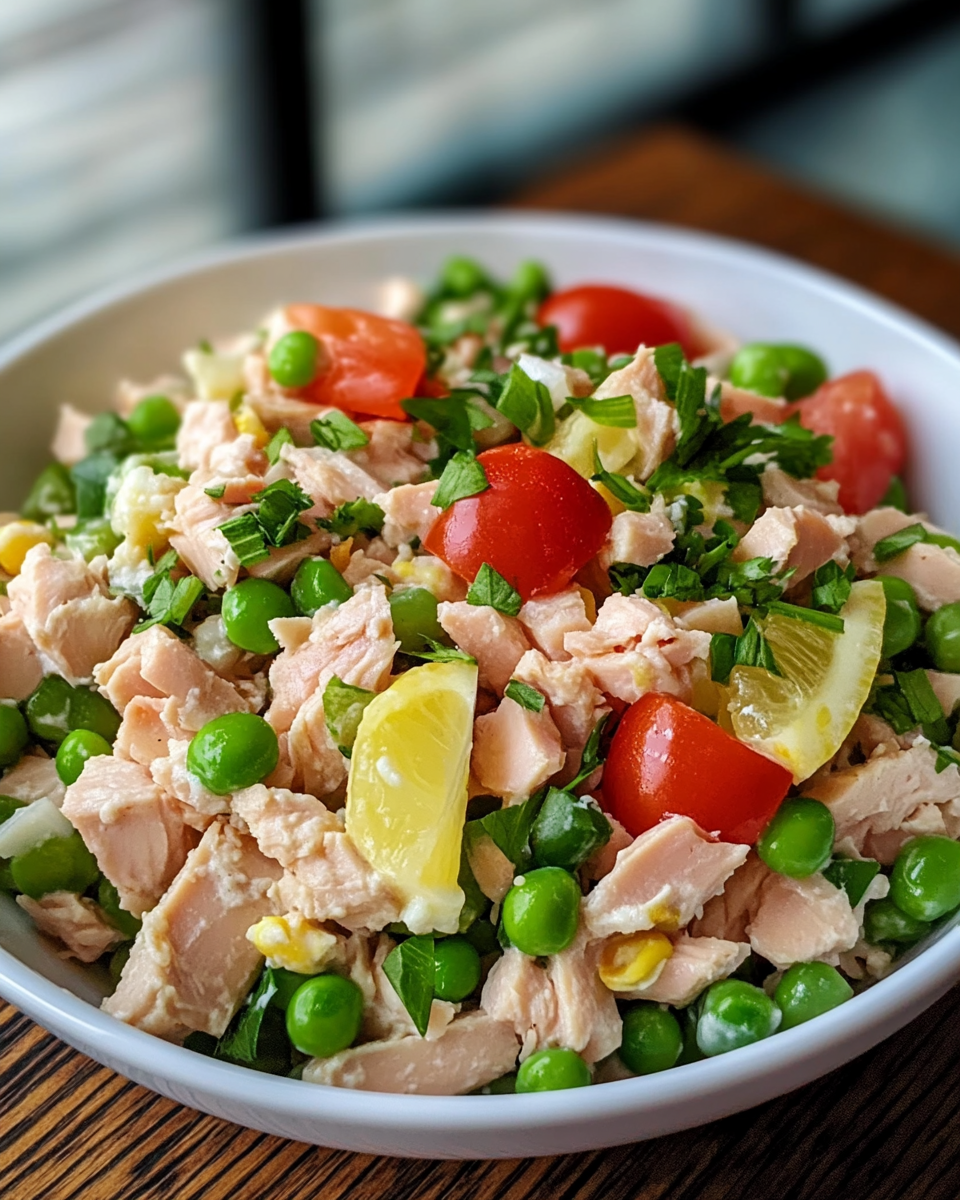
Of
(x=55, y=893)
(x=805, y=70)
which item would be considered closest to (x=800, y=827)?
(x=55, y=893)

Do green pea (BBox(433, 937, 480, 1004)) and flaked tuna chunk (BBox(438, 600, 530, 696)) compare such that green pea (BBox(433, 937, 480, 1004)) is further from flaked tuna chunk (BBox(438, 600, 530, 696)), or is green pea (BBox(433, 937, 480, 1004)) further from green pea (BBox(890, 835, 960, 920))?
green pea (BBox(890, 835, 960, 920))

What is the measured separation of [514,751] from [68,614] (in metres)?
0.99

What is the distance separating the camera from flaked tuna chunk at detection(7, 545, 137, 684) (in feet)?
8.52

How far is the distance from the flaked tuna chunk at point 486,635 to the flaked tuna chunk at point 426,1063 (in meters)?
0.66

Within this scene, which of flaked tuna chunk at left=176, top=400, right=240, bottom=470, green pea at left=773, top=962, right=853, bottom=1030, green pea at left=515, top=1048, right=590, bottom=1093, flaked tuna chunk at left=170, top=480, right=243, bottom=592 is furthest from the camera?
flaked tuna chunk at left=176, top=400, right=240, bottom=470

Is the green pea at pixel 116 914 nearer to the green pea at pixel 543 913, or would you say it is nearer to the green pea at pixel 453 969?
the green pea at pixel 453 969

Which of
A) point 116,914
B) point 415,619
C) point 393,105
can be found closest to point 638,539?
point 415,619

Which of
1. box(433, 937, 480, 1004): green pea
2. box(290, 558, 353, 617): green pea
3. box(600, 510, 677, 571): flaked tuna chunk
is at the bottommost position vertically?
box(433, 937, 480, 1004): green pea

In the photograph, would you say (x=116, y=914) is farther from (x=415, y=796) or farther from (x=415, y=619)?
(x=415, y=619)

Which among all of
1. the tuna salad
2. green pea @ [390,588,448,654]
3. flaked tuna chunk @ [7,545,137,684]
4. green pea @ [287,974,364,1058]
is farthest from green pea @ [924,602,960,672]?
flaked tuna chunk @ [7,545,137,684]

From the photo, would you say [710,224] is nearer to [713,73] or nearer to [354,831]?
[354,831]

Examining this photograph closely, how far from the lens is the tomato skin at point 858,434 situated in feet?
10.5

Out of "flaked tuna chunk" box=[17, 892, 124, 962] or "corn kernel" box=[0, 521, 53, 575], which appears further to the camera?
"corn kernel" box=[0, 521, 53, 575]

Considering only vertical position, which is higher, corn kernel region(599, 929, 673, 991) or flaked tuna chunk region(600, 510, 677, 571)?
flaked tuna chunk region(600, 510, 677, 571)
